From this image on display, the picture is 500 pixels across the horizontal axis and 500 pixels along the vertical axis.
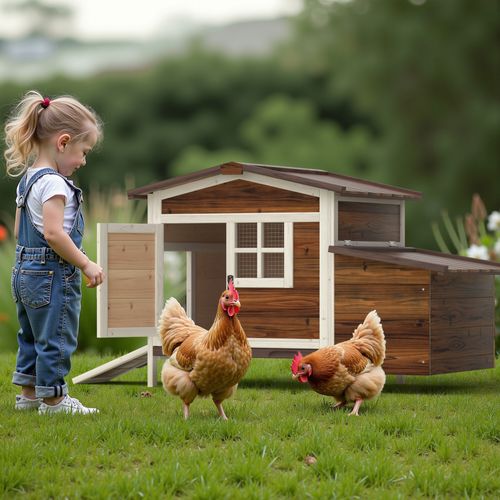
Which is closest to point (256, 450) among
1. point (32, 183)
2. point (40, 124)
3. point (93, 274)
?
point (93, 274)

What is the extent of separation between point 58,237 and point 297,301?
7.30ft

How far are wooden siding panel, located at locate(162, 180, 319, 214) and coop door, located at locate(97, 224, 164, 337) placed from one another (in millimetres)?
294

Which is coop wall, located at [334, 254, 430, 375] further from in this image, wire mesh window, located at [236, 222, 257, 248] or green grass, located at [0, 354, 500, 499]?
wire mesh window, located at [236, 222, 257, 248]

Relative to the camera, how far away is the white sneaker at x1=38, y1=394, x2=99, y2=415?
5969 millimetres

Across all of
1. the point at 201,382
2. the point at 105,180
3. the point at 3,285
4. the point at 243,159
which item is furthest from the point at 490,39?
the point at 201,382

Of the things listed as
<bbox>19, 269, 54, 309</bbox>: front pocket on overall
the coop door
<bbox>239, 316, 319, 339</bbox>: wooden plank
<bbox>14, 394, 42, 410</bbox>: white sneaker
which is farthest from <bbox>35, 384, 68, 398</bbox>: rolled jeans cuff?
<bbox>239, 316, 319, 339</bbox>: wooden plank

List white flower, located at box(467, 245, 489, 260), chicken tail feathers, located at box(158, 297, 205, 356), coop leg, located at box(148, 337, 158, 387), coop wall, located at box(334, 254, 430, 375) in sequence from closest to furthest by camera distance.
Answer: chicken tail feathers, located at box(158, 297, 205, 356) → coop wall, located at box(334, 254, 430, 375) → coop leg, located at box(148, 337, 158, 387) → white flower, located at box(467, 245, 489, 260)

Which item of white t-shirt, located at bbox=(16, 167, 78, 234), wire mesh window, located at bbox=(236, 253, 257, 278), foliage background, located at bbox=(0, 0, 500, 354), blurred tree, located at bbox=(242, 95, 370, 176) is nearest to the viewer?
white t-shirt, located at bbox=(16, 167, 78, 234)

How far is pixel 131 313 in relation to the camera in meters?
7.51

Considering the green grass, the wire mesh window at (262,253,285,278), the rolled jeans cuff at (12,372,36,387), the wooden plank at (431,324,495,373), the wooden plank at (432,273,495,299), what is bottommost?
the green grass

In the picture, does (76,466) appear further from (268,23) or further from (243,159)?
(268,23)

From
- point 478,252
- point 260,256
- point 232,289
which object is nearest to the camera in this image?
point 232,289

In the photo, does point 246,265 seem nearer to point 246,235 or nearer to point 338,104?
point 246,235

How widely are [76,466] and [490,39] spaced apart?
21.5 m
